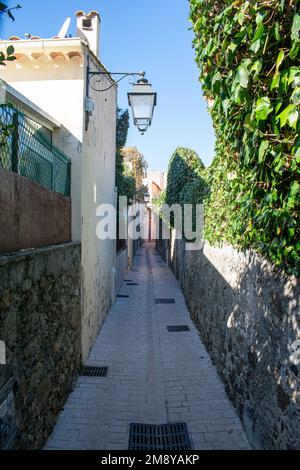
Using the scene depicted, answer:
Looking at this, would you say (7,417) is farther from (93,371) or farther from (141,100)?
(141,100)

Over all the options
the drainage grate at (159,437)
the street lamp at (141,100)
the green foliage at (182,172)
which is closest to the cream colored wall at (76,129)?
the street lamp at (141,100)

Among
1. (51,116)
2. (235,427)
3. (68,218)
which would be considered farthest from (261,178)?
(51,116)

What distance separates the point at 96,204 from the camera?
27.1 ft

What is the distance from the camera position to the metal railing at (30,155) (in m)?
3.74

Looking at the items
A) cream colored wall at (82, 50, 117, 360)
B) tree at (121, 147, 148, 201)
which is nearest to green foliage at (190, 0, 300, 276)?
cream colored wall at (82, 50, 117, 360)

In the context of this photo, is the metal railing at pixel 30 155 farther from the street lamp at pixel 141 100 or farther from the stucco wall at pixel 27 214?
the street lamp at pixel 141 100

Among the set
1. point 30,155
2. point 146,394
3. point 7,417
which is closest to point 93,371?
point 146,394

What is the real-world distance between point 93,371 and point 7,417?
351 cm

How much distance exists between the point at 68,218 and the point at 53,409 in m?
3.18

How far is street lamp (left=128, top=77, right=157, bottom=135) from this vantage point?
5871mm

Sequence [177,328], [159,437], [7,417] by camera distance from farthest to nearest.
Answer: [177,328], [159,437], [7,417]

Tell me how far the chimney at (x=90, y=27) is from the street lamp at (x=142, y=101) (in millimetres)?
2909

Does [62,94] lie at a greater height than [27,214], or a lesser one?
greater

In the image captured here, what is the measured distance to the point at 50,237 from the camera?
506 centimetres
